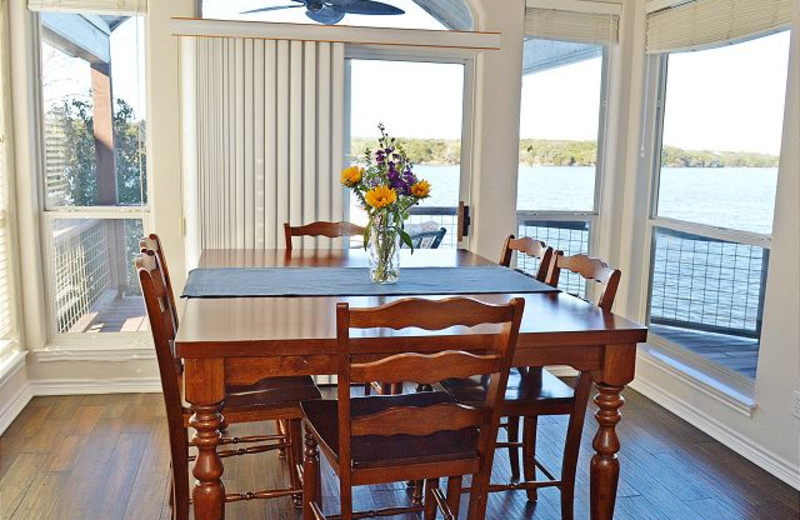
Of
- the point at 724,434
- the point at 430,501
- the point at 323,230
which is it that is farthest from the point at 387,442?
the point at 724,434

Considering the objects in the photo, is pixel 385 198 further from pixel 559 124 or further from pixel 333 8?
pixel 559 124

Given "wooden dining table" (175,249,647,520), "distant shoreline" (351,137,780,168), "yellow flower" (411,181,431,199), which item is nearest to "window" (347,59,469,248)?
"distant shoreline" (351,137,780,168)

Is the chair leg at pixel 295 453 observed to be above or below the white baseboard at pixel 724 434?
above

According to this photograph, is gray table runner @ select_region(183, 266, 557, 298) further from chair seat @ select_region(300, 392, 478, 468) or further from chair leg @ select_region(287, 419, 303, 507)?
chair leg @ select_region(287, 419, 303, 507)

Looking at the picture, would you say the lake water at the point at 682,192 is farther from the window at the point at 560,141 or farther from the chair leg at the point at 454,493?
the chair leg at the point at 454,493

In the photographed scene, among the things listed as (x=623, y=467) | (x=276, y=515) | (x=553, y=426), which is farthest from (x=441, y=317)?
(x=553, y=426)

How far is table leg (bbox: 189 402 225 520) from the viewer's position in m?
2.08

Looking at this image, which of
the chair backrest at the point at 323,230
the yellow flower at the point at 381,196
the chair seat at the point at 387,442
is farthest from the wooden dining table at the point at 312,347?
the chair backrest at the point at 323,230

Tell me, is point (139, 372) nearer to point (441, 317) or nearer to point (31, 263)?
point (31, 263)

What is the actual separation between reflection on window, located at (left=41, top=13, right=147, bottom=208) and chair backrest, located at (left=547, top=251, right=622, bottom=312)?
2454 mm

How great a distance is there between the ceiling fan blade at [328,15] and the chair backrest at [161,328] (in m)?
2.09

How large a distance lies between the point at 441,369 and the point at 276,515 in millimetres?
1253

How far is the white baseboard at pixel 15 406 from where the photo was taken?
3648mm

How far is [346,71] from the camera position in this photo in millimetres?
4379
